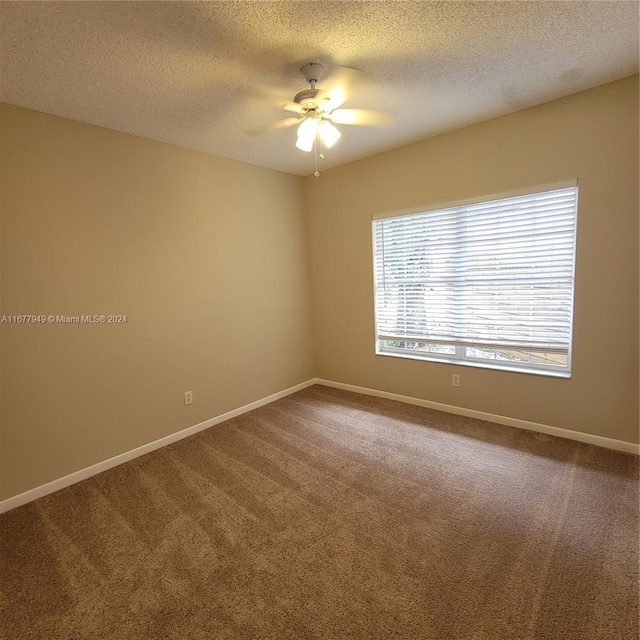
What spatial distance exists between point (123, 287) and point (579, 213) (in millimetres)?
3505

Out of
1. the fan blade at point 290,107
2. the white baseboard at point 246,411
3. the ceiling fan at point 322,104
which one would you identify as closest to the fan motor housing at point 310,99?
the ceiling fan at point 322,104

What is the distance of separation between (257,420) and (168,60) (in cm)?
286

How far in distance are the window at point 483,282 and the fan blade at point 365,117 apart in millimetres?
946

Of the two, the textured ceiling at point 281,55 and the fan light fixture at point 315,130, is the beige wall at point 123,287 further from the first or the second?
the fan light fixture at point 315,130

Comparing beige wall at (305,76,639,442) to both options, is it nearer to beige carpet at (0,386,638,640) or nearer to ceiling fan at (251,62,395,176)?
beige carpet at (0,386,638,640)

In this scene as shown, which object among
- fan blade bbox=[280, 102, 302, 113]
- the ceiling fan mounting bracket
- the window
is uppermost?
fan blade bbox=[280, 102, 302, 113]

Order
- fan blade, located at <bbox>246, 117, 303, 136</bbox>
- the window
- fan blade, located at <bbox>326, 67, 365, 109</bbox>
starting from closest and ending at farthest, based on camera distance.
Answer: fan blade, located at <bbox>326, 67, 365, 109</bbox> < fan blade, located at <bbox>246, 117, 303, 136</bbox> < the window

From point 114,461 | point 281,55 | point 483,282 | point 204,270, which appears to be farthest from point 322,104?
point 114,461

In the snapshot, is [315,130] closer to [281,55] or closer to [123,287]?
[281,55]

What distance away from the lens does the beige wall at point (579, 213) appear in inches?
91.7

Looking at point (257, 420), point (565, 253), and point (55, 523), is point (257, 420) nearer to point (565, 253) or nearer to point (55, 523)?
point (55, 523)

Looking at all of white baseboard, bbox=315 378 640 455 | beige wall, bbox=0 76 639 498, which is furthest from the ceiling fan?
white baseboard, bbox=315 378 640 455

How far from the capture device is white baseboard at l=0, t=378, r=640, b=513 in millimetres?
2301

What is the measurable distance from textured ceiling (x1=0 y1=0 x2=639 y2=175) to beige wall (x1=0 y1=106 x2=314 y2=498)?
0.36m
